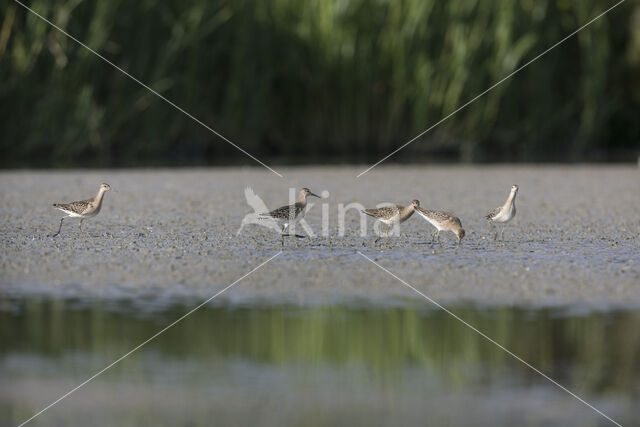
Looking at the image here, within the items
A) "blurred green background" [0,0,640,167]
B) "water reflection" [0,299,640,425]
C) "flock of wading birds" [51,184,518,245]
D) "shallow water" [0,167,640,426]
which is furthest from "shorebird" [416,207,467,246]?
"blurred green background" [0,0,640,167]

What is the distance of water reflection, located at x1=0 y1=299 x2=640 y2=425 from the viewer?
2.81 meters

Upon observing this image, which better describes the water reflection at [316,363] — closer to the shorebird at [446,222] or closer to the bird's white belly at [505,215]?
the shorebird at [446,222]

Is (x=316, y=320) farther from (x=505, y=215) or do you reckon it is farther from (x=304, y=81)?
(x=304, y=81)

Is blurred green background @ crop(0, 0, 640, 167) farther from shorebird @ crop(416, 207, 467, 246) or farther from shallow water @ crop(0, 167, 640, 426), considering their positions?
shorebird @ crop(416, 207, 467, 246)

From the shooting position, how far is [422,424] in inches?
105

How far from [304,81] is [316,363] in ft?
26.9

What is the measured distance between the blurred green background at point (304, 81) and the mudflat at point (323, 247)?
1473 millimetres

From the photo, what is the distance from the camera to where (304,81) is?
11.3 meters

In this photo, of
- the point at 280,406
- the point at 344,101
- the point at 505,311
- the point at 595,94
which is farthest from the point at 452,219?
the point at 595,94

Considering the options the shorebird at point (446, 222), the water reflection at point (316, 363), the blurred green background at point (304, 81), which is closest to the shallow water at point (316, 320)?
the water reflection at point (316, 363)

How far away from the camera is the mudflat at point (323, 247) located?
14.4 feet

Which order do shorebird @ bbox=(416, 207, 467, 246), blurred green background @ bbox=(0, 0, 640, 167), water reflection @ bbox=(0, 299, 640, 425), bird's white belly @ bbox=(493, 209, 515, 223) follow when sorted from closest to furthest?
water reflection @ bbox=(0, 299, 640, 425), shorebird @ bbox=(416, 207, 467, 246), bird's white belly @ bbox=(493, 209, 515, 223), blurred green background @ bbox=(0, 0, 640, 167)

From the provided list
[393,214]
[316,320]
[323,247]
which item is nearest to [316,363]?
[316,320]

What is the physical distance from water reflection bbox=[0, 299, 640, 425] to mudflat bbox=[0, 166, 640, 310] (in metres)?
0.31
